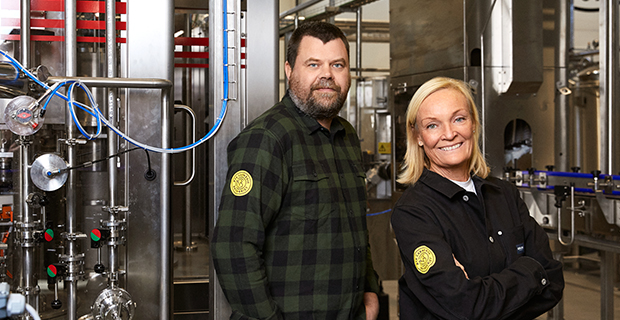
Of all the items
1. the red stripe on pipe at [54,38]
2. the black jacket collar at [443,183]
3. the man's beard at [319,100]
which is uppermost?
the red stripe on pipe at [54,38]

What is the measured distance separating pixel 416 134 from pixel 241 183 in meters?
0.50

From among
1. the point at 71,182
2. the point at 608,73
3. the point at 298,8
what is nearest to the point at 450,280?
the point at 71,182

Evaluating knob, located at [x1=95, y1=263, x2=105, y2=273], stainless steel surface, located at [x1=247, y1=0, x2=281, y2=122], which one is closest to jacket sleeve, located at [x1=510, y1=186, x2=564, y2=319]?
stainless steel surface, located at [x1=247, y1=0, x2=281, y2=122]

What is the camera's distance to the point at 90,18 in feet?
6.19

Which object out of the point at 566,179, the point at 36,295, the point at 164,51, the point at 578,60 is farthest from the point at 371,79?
the point at 36,295

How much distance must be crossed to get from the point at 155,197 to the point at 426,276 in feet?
3.61

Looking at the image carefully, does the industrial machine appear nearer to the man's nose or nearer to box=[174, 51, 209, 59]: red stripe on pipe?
box=[174, 51, 209, 59]: red stripe on pipe

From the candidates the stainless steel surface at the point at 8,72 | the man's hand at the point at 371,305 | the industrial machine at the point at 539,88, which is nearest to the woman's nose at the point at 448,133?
the man's hand at the point at 371,305

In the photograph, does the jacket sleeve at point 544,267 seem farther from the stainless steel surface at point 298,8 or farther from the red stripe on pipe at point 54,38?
the stainless steel surface at point 298,8

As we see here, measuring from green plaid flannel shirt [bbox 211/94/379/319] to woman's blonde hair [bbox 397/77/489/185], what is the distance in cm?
20

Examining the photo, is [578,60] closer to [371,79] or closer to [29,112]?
[371,79]

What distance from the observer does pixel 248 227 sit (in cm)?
130

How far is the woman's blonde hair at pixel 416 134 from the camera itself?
1392mm

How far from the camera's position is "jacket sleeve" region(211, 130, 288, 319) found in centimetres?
130
